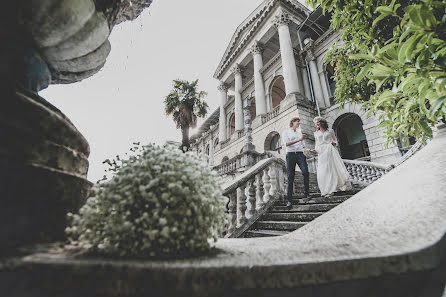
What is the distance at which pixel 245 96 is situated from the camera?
2133 centimetres

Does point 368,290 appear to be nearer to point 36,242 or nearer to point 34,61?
point 36,242

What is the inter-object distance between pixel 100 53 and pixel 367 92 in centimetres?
398

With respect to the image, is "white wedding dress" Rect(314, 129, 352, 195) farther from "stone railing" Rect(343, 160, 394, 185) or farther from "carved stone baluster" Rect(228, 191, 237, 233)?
"stone railing" Rect(343, 160, 394, 185)

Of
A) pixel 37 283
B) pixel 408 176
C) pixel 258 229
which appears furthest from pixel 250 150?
pixel 37 283

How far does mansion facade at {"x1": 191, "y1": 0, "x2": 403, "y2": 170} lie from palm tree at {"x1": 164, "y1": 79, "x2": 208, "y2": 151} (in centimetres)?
383

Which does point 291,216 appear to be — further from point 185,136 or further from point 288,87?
point 185,136

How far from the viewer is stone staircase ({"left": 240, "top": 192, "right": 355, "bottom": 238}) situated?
3.75 metres

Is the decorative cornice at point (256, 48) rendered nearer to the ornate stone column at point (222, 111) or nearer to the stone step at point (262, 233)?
the ornate stone column at point (222, 111)

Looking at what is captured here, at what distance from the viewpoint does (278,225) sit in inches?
154

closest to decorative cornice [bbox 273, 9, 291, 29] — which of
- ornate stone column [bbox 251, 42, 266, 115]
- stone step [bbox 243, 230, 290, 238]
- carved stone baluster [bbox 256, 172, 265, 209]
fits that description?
ornate stone column [bbox 251, 42, 266, 115]

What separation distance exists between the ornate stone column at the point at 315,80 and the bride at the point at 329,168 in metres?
11.3

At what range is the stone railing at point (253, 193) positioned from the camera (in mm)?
4219

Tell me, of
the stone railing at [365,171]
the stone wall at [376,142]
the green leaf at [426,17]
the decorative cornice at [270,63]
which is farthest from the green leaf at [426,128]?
the decorative cornice at [270,63]

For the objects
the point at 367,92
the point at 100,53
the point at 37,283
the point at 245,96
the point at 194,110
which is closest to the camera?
the point at 37,283
